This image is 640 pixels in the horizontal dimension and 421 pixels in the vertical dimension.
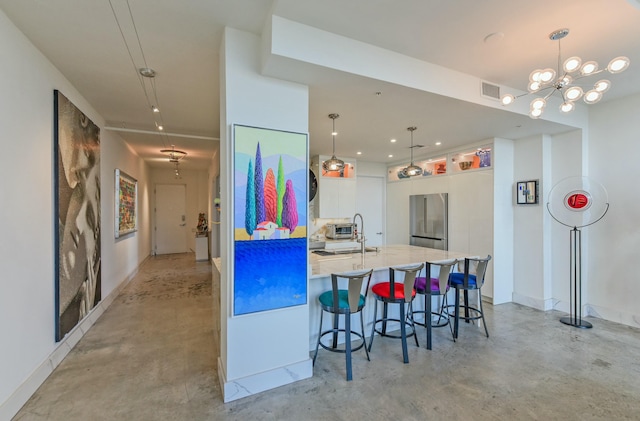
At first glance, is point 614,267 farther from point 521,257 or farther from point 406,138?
point 406,138

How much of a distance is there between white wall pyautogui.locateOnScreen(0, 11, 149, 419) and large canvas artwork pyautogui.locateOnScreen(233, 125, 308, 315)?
160cm


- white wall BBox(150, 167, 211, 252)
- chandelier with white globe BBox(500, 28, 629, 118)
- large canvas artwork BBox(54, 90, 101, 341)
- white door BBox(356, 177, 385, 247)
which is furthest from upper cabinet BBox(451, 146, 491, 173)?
white wall BBox(150, 167, 211, 252)

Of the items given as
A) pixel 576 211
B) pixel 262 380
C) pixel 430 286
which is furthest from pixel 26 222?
pixel 576 211

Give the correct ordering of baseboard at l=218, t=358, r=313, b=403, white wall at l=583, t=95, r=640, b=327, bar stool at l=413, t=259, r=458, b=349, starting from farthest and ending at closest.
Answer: white wall at l=583, t=95, r=640, b=327, bar stool at l=413, t=259, r=458, b=349, baseboard at l=218, t=358, r=313, b=403

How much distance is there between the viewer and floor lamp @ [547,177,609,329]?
11.6ft

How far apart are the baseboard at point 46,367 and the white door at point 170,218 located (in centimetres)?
556

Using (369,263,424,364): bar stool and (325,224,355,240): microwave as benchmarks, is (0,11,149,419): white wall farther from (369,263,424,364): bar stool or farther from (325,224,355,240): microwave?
(325,224,355,240): microwave

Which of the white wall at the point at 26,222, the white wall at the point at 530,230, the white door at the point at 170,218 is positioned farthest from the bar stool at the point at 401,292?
the white door at the point at 170,218

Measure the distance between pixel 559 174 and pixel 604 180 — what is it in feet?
1.58

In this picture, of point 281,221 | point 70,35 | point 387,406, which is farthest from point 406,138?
point 70,35

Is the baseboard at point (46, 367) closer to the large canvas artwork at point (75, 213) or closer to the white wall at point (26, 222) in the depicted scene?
the white wall at point (26, 222)

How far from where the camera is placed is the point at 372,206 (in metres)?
6.87

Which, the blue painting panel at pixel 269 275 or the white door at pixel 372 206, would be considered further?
the white door at pixel 372 206

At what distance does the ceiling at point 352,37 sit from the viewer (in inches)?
78.4
